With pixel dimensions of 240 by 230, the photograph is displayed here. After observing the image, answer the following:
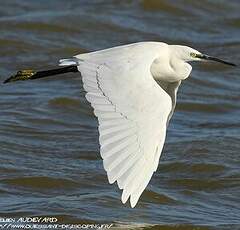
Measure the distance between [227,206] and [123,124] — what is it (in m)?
1.84

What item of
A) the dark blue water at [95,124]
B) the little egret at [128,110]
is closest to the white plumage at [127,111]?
the little egret at [128,110]

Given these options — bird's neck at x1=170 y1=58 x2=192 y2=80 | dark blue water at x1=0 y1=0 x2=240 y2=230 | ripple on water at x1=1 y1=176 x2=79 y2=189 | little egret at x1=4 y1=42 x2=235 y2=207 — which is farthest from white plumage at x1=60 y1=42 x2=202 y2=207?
ripple on water at x1=1 y1=176 x2=79 y2=189

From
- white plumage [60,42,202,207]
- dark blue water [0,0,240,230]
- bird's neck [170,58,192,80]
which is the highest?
white plumage [60,42,202,207]

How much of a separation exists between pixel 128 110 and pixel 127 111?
0.01 metres

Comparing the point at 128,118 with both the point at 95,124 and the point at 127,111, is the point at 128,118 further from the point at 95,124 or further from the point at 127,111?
the point at 95,124

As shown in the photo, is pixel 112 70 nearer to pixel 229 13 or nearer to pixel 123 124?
pixel 123 124

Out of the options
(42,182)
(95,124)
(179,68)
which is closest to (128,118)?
(179,68)

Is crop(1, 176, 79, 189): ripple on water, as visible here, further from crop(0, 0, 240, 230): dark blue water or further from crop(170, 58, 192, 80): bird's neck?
crop(170, 58, 192, 80): bird's neck

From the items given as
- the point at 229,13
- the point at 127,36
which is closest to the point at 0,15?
the point at 127,36

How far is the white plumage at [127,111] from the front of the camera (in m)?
5.18

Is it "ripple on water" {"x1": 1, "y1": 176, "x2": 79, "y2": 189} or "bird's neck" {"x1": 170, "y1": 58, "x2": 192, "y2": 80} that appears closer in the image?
"bird's neck" {"x1": 170, "y1": 58, "x2": 192, "y2": 80}

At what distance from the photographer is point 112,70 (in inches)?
234

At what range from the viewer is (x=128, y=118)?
548cm

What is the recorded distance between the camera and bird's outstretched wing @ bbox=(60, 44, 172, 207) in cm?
517
